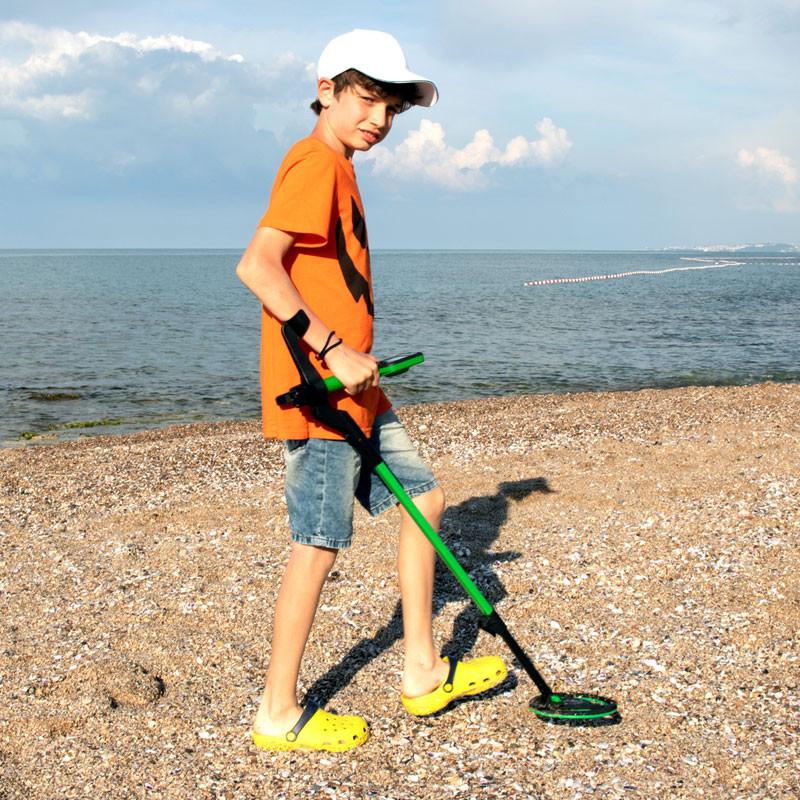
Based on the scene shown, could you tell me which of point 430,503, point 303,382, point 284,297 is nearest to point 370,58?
point 284,297

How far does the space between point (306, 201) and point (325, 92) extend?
526 mm

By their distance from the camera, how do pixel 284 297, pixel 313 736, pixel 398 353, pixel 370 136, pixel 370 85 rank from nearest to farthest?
1. pixel 284 297
2. pixel 370 85
3. pixel 370 136
4. pixel 313 736
5. pixel 398 353

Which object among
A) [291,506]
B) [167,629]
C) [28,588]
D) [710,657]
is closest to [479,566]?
[710,657]

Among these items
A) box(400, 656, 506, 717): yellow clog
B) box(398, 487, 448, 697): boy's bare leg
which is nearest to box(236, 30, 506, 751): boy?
box(398, 487, 448, 697): boy's bare leg

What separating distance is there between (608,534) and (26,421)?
12337mm

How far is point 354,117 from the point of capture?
2.92m

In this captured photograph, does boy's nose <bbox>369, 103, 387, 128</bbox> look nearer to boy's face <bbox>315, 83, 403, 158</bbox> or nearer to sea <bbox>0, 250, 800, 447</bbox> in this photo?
boy's face <bbox>315, 83, 403, 158</bbox>

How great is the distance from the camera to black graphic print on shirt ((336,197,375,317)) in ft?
9.51

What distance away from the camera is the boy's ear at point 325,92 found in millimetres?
2936

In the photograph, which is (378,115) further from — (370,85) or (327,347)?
(327,347)

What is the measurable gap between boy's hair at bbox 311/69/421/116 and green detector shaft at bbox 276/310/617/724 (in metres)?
0.89

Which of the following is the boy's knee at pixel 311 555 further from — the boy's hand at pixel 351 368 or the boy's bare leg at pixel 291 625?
the boy's hand at pixel 351 368

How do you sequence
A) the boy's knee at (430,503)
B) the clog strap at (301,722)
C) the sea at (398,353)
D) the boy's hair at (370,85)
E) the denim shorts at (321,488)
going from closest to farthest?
the boy's hair at (370,85), the denim shorts at (321,488), the clog strap at (301,722), the boy's knee at (430,503), the sea at (398,353)

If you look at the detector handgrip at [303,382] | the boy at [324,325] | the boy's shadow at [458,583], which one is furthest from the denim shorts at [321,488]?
the boy's shadow at [458,583]
